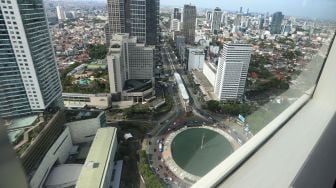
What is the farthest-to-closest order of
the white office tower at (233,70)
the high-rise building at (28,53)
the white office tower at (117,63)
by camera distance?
the white office tower at (117,63)
the white office tower at (233,70)
the high-rise building at (28,53)

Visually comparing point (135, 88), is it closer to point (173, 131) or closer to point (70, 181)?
point (173, 131)

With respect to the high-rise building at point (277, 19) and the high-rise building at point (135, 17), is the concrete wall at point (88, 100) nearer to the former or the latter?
the high-rise building at point (135, 17)

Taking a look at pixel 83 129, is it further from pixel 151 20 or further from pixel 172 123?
pixel 151 20

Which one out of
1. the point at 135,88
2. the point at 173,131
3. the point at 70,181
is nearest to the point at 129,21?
the point at 135,88

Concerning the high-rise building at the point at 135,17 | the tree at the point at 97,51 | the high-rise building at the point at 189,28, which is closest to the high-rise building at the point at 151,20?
the high-rise building at the point at 135,17

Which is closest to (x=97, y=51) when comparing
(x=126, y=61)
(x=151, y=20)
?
(x=151, y=20)

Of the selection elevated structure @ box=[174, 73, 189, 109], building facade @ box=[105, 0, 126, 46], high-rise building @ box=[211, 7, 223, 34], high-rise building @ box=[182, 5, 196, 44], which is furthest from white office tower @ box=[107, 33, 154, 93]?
high-rise building @ box=[211, 7, 223, 34]
